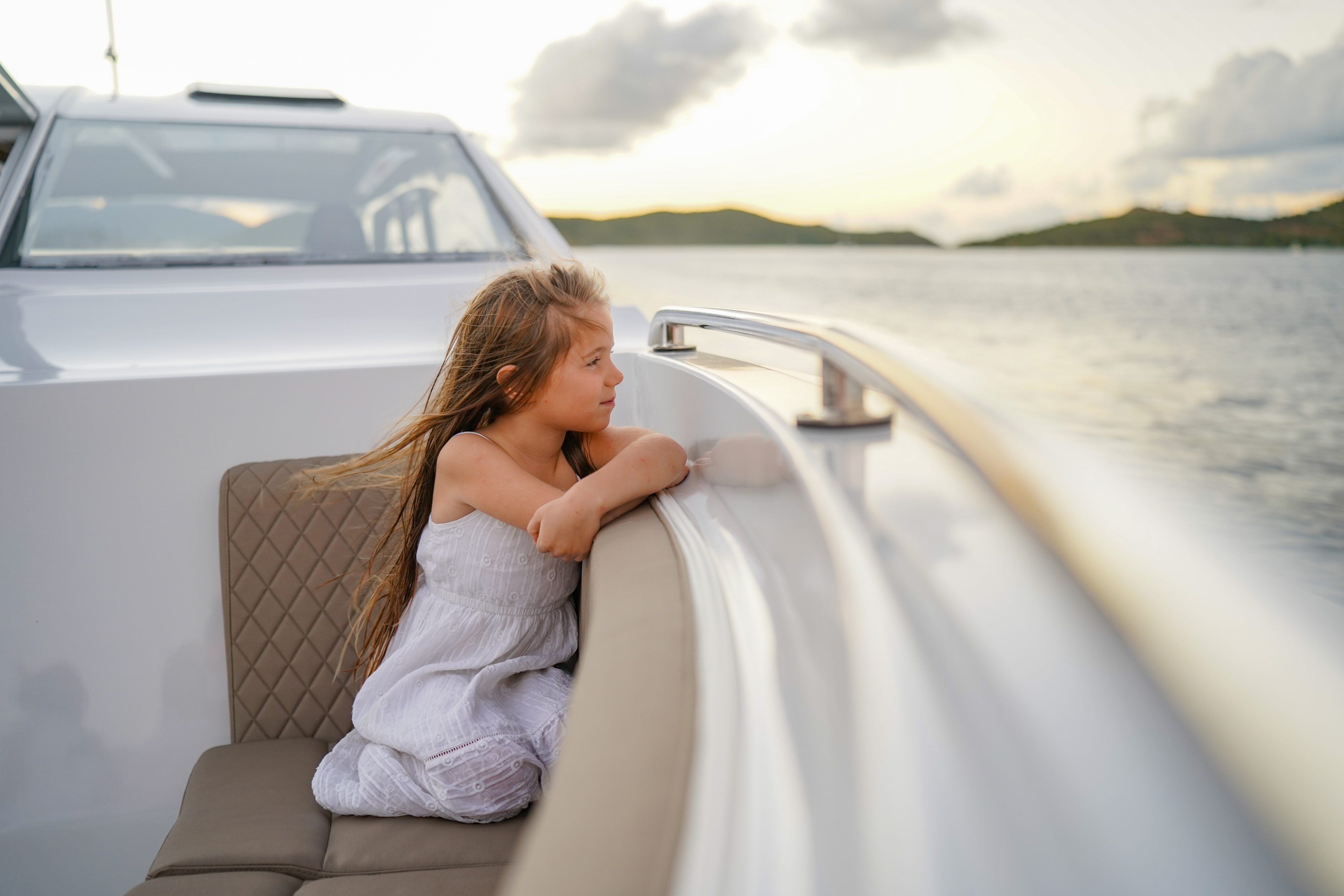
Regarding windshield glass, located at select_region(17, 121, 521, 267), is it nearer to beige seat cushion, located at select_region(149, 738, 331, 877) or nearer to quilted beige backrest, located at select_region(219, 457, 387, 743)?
quilted beige backrest, located at select_region(219, 457, 387, 743)

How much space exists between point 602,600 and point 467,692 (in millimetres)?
425

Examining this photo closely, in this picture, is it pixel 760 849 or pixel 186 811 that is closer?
pixel 760 849

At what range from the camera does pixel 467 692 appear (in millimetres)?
1125

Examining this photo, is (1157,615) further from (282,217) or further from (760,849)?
(282,217)

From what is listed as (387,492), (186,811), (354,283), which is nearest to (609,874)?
(186,811)

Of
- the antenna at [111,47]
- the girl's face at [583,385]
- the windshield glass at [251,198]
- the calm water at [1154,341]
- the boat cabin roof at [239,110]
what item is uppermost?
the antenna at [111,47]

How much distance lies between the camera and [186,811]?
127 centimetres

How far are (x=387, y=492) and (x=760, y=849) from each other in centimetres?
130

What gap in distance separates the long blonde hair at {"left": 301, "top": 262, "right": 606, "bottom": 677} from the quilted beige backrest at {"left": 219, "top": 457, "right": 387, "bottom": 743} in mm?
134

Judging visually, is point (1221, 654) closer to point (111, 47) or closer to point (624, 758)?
point (624, 758)

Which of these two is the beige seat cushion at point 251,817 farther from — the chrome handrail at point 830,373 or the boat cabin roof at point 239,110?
the boat cabin roof at point 239,110

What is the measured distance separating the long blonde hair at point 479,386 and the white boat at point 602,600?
0.16 metres

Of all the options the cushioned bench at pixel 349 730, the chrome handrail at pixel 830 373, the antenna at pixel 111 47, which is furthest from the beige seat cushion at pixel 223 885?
the antenna at pixel 111 47

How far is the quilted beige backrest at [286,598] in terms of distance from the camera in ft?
5.12
